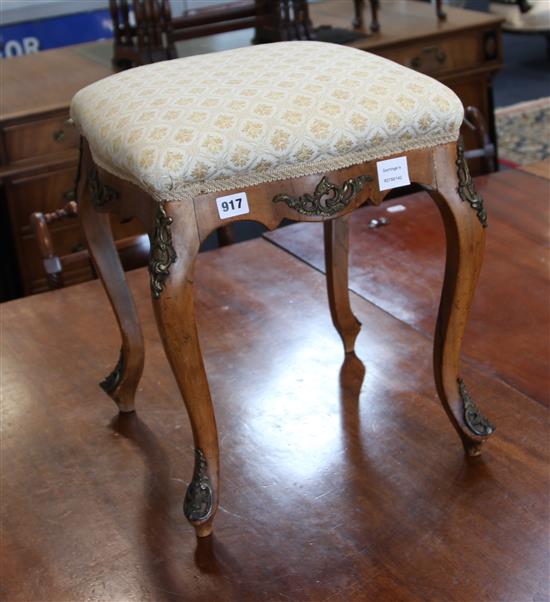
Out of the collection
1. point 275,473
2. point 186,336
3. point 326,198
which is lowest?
point 275,473

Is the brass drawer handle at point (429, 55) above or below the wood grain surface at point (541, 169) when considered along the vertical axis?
above

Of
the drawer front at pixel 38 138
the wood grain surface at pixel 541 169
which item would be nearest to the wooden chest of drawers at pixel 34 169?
the drawer front at pixel 38 138

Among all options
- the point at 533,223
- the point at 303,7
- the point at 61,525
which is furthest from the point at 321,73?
the point at 303,7

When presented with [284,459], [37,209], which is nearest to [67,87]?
[37,209]

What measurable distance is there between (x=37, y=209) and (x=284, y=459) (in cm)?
150

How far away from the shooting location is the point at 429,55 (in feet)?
9.68

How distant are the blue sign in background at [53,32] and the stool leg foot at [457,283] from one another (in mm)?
2736

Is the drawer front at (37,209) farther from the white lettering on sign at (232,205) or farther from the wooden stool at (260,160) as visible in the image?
the white lettering on sign at (232,205)

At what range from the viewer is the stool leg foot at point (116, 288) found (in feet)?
4.44

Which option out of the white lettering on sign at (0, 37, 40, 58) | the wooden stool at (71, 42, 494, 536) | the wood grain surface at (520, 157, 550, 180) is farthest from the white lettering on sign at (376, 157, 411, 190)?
the white lettering on sign at (0, 37, 40, 58)

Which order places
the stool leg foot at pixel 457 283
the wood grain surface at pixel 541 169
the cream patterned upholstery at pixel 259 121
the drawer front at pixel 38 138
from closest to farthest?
the cream patterned upholstery at pixel 259 121, the stool leg foot at pixel 457 283, the wood grain surface at pixel 541 169, the drawer front at pixel 38 138

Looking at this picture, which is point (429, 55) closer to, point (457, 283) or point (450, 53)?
point (450, 53)

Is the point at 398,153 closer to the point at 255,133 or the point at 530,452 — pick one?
the point at 255,133

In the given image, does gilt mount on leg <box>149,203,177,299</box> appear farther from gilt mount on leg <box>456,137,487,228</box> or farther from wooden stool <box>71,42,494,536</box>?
gilt mount on leg <box>456,137,487,228</box>
